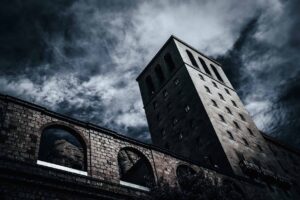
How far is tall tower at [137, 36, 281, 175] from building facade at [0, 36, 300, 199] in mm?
95

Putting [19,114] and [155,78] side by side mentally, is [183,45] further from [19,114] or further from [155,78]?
[19,114]

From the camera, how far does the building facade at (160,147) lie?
438 inches

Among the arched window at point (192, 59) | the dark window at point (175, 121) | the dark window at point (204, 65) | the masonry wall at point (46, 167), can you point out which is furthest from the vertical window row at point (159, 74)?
the masonry wall at point (46, 167)

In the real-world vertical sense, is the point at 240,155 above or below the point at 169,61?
below

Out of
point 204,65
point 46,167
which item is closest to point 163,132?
point 204,65

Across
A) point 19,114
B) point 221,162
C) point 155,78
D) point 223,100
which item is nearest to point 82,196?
point 19,114

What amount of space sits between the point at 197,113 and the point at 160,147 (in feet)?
33.2

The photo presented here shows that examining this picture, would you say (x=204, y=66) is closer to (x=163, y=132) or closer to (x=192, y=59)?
(x=192, y=59)

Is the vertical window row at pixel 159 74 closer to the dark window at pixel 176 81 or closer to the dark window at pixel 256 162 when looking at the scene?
the dark window at pixel 176 81

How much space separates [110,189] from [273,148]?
955 inches

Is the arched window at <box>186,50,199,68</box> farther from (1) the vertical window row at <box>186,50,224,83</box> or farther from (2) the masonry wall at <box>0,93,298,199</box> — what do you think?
(2) the masonry wall at <box>0,93,298,199</box>

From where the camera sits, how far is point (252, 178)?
22.3 metres

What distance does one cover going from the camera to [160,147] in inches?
683

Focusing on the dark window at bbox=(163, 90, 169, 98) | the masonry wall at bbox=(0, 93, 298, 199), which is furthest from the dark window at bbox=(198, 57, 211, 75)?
the masonry wall at bbox=(0, 93, 298, 199)
